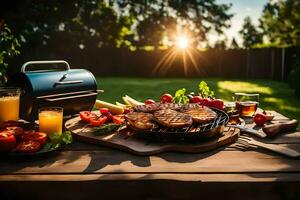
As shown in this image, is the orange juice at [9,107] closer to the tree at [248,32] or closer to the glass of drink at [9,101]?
the glass of drink at [9,101]

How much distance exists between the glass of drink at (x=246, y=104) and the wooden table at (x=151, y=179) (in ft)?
4.81

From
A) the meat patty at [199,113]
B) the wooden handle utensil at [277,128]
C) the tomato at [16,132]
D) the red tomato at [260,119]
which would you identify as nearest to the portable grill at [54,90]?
the tomato at [16,132]

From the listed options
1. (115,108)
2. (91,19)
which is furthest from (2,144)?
(91,19)

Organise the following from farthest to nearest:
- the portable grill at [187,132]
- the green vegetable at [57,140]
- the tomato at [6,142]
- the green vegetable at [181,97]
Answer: the green vegetable at [181,97]
the portable grill at [187,132]
the green vegetable at [57,140]
the tomato at [6,142]

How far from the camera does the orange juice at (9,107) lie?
11.4 feet

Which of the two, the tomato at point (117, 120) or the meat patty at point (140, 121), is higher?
the meat patty at point (140, 121)

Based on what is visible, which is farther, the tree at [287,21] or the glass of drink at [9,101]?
the tree at [287,21]

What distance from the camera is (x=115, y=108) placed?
3857 mm

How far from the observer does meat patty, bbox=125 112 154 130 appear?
9.21ft

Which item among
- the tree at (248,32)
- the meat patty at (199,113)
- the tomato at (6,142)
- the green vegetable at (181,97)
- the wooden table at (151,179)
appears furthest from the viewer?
the tree at (248,32)

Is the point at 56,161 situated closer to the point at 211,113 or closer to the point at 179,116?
the point at 179,116

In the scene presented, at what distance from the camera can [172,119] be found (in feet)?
9.29

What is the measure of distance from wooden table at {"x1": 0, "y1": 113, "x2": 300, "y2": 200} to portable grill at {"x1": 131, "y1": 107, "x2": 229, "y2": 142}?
0.30m

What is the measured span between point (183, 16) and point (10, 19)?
16.3 metres
